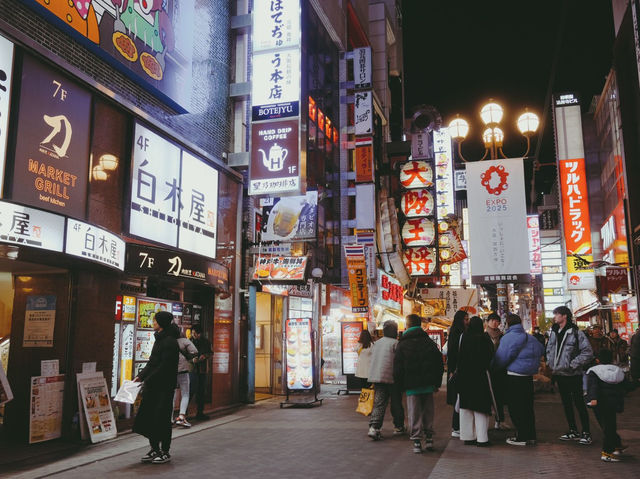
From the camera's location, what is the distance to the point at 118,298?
11.2 metres

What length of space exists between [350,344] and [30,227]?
13518 mm

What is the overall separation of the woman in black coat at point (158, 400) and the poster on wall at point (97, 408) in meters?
2.06

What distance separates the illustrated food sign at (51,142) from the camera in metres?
8.74

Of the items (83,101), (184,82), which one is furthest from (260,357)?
(83,101)

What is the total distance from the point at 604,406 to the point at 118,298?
8.70 m

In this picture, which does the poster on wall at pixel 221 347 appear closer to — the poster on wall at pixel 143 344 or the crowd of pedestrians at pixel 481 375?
the poster on wall at pixel 143 344

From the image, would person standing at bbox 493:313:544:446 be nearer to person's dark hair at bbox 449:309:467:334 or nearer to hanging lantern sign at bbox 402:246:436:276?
person's dark hair at bbox 449:309:467:334

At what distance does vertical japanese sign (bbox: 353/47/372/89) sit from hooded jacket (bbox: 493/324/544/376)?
19482 millimetres

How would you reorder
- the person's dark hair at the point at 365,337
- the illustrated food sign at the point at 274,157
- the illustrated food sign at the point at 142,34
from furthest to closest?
the illustrated food sign at the point at 274,157, the person's dark hair at the point at 365,337, the illustrated food sign at the point at 142,34

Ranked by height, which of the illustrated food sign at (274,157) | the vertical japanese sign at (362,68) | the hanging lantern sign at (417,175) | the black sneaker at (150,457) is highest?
the vertical japanese sign at (362,68)

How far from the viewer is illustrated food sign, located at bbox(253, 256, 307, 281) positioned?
15.0 m

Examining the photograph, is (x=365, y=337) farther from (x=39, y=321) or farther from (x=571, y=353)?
(x=39, y=321)

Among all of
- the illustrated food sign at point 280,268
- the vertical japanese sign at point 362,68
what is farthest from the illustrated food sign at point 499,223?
the vertical japanese sign at point 362,68

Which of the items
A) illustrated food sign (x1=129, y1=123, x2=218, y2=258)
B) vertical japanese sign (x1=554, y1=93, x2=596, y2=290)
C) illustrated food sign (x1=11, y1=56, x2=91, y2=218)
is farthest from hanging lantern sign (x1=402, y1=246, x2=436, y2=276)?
illustrated food sign (x1=11, y1=56, x2=91, y2=218)
